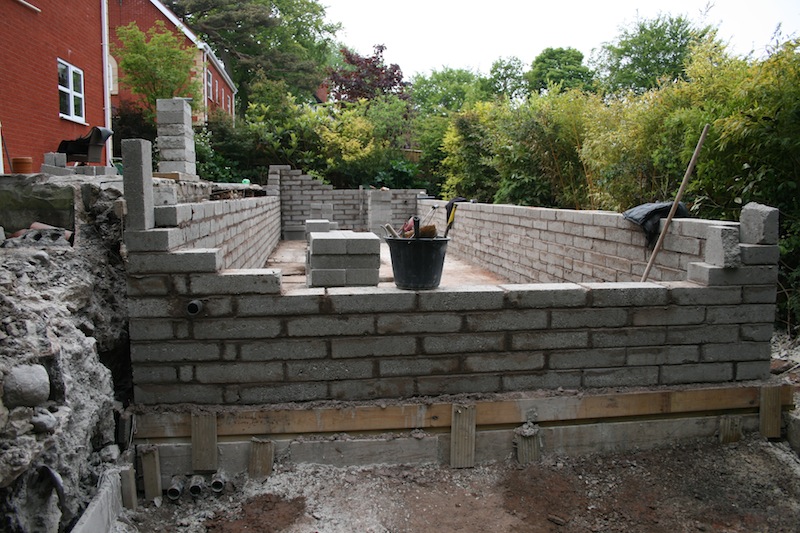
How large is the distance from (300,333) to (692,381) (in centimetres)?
260

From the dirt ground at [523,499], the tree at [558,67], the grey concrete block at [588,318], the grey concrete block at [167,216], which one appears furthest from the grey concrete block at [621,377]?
the tree at [558,67]

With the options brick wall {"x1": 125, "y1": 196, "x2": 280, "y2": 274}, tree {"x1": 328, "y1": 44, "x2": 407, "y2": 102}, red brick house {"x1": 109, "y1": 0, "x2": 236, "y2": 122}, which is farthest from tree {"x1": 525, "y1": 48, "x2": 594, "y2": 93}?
brick wall {"x1": 125, "y1": 196, "x2": 280, "y2": 274}

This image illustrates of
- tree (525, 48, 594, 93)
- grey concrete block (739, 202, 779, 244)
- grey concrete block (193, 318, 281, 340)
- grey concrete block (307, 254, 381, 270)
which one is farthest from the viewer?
tree (525, 48, 594, 93)

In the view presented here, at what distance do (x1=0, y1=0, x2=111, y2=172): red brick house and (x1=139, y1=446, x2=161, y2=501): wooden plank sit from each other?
710 centimetres

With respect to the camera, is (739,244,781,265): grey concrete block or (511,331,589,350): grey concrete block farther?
(739,244,781,265): grey concrete block

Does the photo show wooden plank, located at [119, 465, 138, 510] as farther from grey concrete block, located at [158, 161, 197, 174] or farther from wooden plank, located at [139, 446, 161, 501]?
grey concrete block, located at [158, 161, 197, 174]

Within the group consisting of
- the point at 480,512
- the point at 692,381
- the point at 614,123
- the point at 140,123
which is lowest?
the point at 480,512

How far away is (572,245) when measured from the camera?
6.34 meters

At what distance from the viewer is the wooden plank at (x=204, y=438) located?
3379 millimetres

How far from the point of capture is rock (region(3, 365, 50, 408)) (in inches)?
87.3

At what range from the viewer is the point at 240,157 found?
17.8 meters

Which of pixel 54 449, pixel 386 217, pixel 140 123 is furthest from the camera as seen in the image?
pixel 140 123

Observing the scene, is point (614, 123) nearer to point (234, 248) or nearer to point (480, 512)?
point (234, 248)

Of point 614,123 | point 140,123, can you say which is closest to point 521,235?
point 614,123
